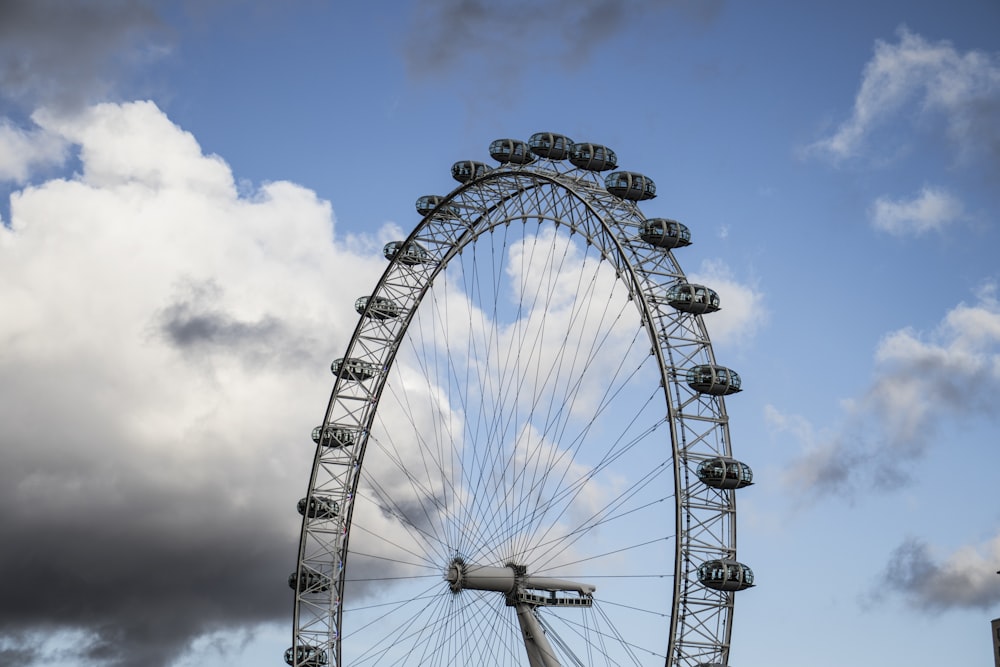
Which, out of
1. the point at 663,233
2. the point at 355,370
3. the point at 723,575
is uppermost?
the point at 355,370

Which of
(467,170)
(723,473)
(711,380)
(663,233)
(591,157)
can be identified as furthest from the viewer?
(467,170)

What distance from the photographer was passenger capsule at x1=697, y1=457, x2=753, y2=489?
1938 inches

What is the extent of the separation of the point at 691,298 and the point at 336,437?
79.3ft

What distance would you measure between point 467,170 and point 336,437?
1497 cm

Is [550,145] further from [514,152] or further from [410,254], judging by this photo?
[410,254]

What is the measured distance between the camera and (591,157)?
5800 centimetres

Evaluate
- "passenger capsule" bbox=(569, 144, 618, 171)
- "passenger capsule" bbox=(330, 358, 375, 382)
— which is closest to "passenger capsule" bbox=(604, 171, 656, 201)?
"passenger capsule" bbox=(569, 144, 618, 171)

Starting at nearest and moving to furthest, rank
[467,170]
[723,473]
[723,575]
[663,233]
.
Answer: [723,575] < [723,473] < [663,233] < [467,170]

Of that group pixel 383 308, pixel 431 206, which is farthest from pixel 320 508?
pixel 431 206

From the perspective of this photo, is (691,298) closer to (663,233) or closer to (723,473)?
(663,233)

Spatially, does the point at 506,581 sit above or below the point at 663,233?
below

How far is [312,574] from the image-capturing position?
67938mm

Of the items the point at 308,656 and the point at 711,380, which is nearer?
the point at 711,380

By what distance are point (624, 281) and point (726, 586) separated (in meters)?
12.0
